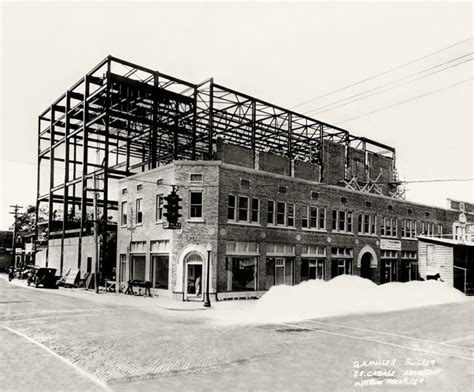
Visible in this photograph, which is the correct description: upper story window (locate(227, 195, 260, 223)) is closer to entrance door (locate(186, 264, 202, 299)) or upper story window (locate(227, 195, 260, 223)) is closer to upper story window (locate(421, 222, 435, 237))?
entrance door (locate(186, 264, 202, 299))

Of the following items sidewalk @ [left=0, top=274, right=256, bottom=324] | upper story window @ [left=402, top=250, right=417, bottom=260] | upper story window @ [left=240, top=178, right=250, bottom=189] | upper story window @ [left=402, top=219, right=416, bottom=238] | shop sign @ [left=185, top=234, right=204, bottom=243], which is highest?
upper story window @ [left=240, top=178, right=250, bottom=189]

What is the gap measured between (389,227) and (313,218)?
10451 millimetres

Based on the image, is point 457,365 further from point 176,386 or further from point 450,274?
point 450,274

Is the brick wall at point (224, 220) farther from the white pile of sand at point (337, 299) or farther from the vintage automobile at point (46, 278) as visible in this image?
the vintage automobile at point (46, 278)

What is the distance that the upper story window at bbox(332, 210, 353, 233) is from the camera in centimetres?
3625

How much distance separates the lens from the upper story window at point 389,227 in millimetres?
40669

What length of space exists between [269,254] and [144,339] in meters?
17.5

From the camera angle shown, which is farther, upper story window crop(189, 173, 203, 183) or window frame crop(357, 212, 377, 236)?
window frame crop(357, 212, 377, 236)

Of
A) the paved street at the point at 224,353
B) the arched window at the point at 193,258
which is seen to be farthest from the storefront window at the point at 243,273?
the paved street at the point at 224,353

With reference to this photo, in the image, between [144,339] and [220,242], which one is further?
[220,242]

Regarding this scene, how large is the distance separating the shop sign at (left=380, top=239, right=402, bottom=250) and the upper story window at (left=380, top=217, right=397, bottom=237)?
657 mm

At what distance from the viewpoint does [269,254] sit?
3061cm

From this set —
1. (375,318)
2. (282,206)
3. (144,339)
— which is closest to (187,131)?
(282,206)

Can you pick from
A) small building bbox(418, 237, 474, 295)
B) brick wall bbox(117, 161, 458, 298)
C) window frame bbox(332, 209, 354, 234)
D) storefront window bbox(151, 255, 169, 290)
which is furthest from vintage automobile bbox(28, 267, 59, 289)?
small building bbox(418, 237, 474, 295)
